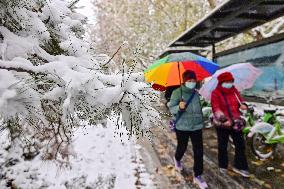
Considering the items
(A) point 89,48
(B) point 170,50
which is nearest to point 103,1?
(B) point 170,50

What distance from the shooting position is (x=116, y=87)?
1.52 metres

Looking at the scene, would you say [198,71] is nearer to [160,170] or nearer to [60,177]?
[160,170]

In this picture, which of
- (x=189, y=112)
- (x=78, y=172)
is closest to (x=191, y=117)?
(x=189, y=112)

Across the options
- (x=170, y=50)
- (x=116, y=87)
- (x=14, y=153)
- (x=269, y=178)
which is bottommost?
(x=269, y=178)

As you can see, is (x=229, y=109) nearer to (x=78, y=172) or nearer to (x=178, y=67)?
(x=178, y=67)

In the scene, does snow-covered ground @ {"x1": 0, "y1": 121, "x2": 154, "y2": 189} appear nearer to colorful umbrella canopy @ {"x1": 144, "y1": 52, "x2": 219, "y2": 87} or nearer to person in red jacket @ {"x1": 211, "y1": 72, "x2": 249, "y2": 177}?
colorful umbrella canopy @ {"x1": 144, "y1": 52, "x2": 219, "y2": 87}

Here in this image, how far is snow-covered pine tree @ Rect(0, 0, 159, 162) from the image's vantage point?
140cm

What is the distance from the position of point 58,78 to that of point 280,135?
6.31 meters

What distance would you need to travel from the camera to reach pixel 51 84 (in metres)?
1.54

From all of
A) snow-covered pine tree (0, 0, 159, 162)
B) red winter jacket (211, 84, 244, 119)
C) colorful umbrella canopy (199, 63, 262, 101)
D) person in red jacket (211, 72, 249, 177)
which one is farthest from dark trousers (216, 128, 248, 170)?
snow-covered pine tree (0, 0, 159, 162)

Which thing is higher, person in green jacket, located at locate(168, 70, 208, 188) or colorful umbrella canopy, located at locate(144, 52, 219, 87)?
colorful umbrella canopy, located at locate(144, 52, 219, 87)

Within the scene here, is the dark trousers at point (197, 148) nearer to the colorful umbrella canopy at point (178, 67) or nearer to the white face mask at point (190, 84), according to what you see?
the white face mask at point (190, 84)

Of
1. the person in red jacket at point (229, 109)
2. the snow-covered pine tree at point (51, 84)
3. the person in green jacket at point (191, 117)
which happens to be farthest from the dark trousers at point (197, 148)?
the snow-covered pine tree at point (51, 84)

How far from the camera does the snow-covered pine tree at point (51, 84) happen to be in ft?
4.59
